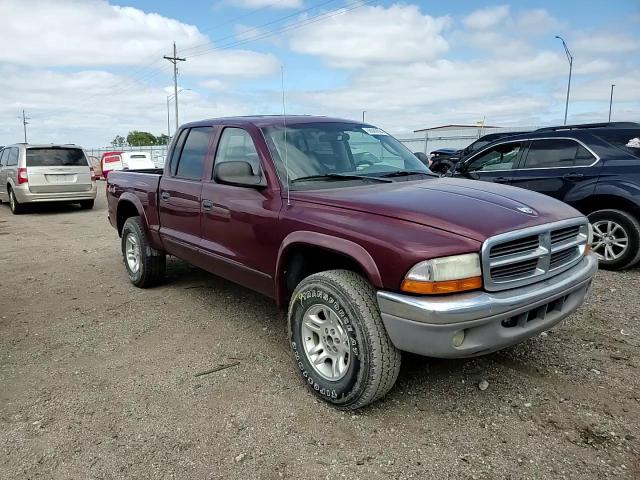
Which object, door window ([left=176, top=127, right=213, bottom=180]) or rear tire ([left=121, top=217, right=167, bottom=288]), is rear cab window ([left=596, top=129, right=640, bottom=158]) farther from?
rear tire ([left=121, top=217, right=167, bottom=288])

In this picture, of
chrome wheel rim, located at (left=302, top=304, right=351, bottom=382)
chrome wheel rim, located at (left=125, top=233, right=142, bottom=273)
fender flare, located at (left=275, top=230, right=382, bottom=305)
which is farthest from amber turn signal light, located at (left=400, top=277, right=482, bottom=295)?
chrome wheel rim, located at (left=125, top=233, right=142, bottom=273)

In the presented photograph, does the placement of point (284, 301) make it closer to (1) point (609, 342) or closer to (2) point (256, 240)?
(2) point (256, 240)

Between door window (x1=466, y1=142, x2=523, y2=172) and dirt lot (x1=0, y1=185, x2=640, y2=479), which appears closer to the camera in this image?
dirt lot (x1=0, y1=185, x2=640, y2=479)

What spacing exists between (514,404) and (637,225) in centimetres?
386

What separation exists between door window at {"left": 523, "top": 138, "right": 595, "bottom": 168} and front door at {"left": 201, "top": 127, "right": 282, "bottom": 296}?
450 centimetres

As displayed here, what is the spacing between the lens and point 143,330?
4.43 meters

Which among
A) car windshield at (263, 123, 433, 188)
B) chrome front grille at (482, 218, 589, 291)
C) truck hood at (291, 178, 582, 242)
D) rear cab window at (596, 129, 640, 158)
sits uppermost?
rear cab window at (596, 129, 640, 158)

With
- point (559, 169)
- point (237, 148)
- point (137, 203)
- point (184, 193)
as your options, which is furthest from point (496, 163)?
point (137, 203)

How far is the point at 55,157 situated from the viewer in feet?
40.5

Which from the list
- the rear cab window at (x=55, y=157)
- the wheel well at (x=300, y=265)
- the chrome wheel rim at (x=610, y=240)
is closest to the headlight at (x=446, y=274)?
the wheel well at (x=300, y=265)

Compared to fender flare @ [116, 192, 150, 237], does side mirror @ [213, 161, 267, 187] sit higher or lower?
higher

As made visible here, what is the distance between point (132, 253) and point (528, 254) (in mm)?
4566

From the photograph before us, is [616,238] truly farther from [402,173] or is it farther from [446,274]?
[446,274]

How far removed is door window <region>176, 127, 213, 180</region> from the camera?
4512 mm
